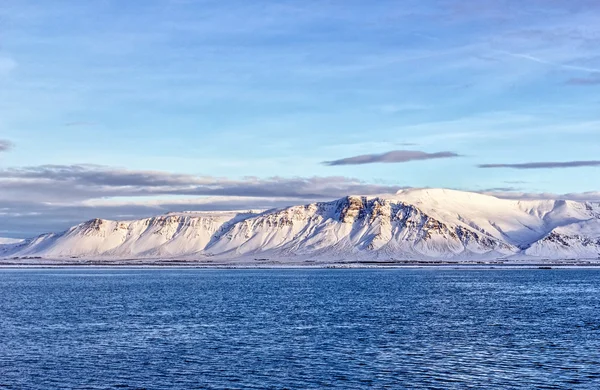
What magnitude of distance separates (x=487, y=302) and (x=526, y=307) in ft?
24.5

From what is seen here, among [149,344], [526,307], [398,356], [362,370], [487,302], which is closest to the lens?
[362,370]

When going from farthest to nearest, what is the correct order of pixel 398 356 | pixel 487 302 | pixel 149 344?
pixel 487 302 < pixel 149 344 < pixel 398 356

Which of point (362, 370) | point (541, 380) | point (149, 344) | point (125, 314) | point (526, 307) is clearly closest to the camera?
point (541, 380)

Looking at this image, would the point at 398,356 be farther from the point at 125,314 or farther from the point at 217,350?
the point at 125,314

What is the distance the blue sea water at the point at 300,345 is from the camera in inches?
1610

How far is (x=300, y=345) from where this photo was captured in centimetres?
5234

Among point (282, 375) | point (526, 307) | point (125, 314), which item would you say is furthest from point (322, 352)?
point (526, 307)

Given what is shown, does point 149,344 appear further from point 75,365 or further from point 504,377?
point 504,377

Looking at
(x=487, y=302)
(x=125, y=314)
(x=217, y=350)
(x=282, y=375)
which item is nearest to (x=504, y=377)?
(x=282, y=375)

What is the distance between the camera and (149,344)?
52.9 metres

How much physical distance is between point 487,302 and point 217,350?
46.0m

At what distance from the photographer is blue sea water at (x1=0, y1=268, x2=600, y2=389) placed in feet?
134

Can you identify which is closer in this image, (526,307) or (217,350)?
(217,350)

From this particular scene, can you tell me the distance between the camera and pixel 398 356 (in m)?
47.6
